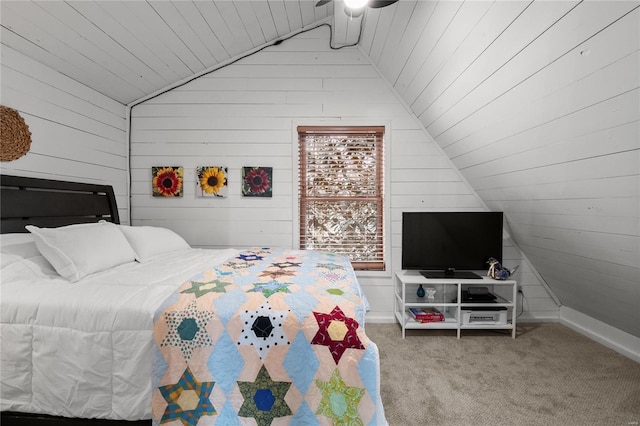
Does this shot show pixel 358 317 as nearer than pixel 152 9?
Yes

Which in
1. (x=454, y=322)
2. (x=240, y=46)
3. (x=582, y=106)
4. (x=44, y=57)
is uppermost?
(x=240, y=46)

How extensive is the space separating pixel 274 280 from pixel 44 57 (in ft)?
7.61

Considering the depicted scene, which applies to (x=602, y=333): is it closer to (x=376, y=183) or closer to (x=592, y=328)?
(x=592, y=328)

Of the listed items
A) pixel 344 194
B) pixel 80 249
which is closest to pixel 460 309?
pixel 344 194

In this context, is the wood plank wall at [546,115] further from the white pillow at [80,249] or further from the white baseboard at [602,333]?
the white pillow at [80,249]

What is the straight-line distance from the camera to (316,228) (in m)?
3.37

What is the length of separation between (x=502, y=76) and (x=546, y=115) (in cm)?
32

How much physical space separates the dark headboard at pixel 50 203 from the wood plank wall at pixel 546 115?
2.80m

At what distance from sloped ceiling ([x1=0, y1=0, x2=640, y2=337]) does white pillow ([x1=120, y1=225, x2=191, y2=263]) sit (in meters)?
1.36

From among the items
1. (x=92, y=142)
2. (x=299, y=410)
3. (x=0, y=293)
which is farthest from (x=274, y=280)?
(x=92, y=142)

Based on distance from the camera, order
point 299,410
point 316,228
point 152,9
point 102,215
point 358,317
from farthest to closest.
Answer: point 316,228 → point 102,215 → point 152,9 → point 358,317 → point 299,410

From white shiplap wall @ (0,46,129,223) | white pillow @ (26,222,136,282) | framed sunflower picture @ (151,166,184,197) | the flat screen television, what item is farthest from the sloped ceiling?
white pillow @ (26,222,136,282)

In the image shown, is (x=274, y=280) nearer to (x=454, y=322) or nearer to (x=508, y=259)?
(x=454, y=322)

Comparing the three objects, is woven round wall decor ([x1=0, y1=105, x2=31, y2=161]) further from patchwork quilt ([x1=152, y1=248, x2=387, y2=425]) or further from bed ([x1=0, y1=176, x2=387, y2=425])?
patchwork quilt ([x1=152, y1=248, x2=387, y2=425])
